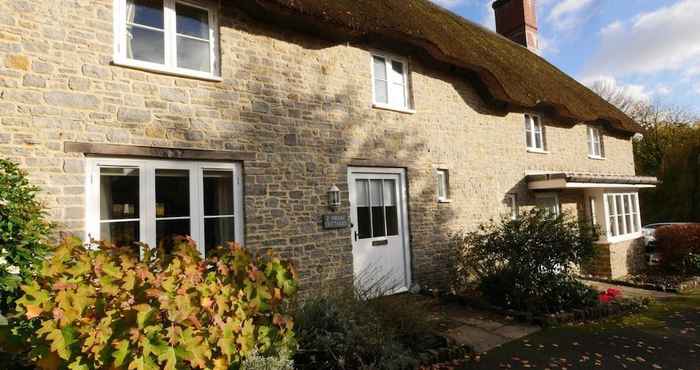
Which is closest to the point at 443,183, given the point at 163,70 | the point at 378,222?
the point at 378,222

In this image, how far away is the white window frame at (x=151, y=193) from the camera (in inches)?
186

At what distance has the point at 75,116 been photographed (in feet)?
15.3

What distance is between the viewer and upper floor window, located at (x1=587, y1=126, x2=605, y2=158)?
43.5ft

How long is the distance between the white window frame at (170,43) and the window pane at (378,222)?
3.62m

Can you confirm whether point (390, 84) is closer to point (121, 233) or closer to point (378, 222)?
point (378, 222)

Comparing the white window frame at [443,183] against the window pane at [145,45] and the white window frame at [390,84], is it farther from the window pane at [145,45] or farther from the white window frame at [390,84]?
the window pane at [145,45]

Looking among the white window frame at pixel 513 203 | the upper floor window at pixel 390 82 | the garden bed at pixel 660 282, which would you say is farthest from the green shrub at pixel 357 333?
the garden bed at pixel 660 282

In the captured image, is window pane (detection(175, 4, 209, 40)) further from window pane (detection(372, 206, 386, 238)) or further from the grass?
the grass

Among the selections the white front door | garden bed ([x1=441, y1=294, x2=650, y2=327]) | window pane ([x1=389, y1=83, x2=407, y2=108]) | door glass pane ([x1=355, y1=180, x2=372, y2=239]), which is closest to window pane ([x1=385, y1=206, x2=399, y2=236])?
the white front door

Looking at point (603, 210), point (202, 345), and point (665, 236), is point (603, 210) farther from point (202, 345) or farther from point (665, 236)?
point (202, 345)

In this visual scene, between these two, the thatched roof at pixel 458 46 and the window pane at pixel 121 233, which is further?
the thatched roof at pixel 458 46

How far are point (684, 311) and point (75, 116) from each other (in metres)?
10.4

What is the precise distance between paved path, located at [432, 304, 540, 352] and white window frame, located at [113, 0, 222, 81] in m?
5.10

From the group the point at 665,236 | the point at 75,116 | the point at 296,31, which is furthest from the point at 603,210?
the point at 75,116
